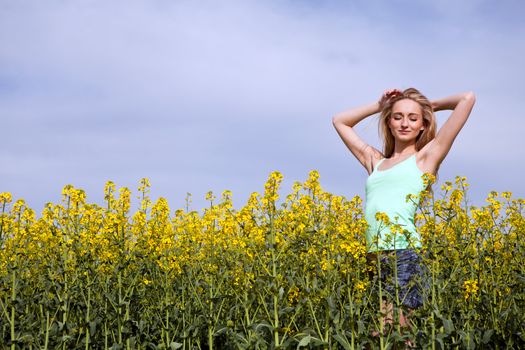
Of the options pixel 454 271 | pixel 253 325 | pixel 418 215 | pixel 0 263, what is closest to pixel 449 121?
pixel 418 215

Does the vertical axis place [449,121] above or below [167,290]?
above

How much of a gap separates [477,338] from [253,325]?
5.57 ft

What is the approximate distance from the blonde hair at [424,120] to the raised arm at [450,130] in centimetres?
20

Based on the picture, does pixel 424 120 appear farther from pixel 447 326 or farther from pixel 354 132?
pixel 447 326

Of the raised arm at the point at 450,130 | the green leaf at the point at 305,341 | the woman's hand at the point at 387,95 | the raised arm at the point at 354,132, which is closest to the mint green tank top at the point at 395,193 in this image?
the raised arm at the point at 450,130

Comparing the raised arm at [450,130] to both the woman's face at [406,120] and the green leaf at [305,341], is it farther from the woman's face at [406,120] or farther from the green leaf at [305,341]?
the green leaf at [305,341]

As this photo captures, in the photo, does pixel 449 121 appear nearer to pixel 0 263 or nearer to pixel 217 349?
pixel 217 349

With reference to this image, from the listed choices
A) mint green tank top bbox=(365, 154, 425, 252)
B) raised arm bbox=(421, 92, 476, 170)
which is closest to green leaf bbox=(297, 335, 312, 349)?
mint green tank top bbox=(365, 154, 425, 252)

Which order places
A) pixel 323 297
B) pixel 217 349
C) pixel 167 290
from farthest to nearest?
pixel 217 349
pixel 167 290
pixel 323 297

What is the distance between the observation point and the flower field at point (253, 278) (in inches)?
177

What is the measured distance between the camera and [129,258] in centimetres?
536

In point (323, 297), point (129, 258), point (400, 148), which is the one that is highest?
point (400, 148)

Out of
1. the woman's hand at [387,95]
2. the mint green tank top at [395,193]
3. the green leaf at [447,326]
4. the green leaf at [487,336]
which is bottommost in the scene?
the green leaf at [487,336]

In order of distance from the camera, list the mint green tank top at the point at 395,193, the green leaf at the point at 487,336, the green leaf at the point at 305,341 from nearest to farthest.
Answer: the green leaf at the point at 305,341 < the green leaf at the point at 487,336 < the mint green tank top at the point at 395,193
